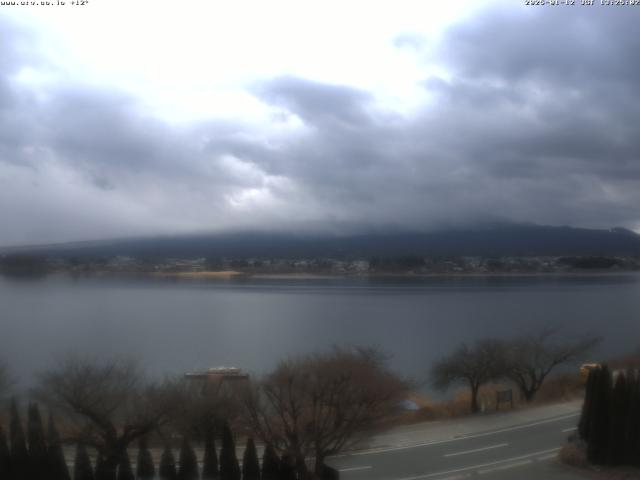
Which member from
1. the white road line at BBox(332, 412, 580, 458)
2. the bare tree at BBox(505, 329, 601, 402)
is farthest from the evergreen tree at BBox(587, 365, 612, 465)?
the bare tree at BBox(505, 329, 601, 402)

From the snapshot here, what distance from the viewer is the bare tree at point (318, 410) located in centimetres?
977

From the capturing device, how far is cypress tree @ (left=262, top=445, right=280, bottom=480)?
31.0ft

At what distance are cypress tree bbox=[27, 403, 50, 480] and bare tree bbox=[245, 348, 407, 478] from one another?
9.58 feet

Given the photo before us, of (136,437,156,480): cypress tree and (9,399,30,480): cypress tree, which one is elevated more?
(9,399,30,480): cypress tree

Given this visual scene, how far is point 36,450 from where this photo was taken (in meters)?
8.92

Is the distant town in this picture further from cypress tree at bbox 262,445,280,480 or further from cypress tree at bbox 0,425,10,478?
cypress tree at bbox 262,445,280,480

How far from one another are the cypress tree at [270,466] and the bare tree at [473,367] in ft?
33.8

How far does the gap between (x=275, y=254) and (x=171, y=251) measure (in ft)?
96.1

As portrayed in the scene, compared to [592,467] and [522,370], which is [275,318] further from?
[592,467]

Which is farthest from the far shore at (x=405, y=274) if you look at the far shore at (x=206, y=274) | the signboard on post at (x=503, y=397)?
the signboard on post at (x=503, y=397)

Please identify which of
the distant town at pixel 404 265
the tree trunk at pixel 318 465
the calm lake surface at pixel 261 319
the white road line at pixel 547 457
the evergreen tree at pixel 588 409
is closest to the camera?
the tree trunk at pixel 318 465

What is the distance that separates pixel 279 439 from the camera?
9953 mm

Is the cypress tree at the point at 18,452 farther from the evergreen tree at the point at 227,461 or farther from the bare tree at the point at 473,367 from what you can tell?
the bare tree at the point at 473,367

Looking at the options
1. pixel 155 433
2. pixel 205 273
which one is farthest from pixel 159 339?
pixel 205 273
